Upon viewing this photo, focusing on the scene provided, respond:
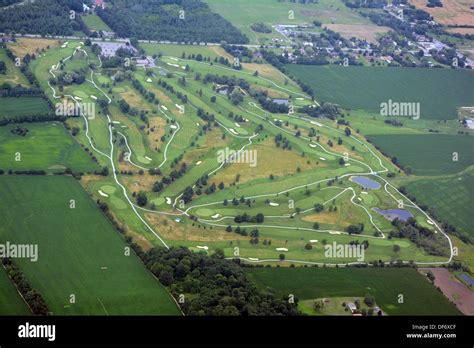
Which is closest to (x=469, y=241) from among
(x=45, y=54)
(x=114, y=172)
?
(x=114, y=172)

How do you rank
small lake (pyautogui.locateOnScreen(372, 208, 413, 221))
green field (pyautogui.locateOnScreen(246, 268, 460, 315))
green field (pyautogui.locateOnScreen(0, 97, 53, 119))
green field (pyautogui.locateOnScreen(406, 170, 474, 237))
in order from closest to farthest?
green field (pyautogui.locateOnScreen(246, 268, 460, 315)) → small lake (pyautogui.locateOnScreen(372, 208, 413, 221)) → green field (pyautogui.locateOnScreen(406, 170, 474, 237)) → green field (pyautogui.locateOnScreen(0, 97, 53, 119))

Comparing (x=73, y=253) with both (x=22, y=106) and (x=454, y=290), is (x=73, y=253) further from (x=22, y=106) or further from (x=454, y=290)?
(x=22, y=106)

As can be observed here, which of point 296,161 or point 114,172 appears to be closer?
point 114,172

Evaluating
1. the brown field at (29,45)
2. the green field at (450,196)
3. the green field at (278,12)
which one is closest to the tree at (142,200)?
the green field at (450,196)

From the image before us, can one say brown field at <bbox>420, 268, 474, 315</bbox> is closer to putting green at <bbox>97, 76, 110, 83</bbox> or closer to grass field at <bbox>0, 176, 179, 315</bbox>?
grass field at <bbox>0, 176, 179, 315</bbox>

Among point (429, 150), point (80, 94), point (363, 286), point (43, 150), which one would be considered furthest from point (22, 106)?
point (429, 150)

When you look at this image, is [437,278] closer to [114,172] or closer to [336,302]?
[336,302]

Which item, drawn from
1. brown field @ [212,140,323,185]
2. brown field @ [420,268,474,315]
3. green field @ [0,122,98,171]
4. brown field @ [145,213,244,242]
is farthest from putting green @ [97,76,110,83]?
brown field @ [420,268,474,315]
